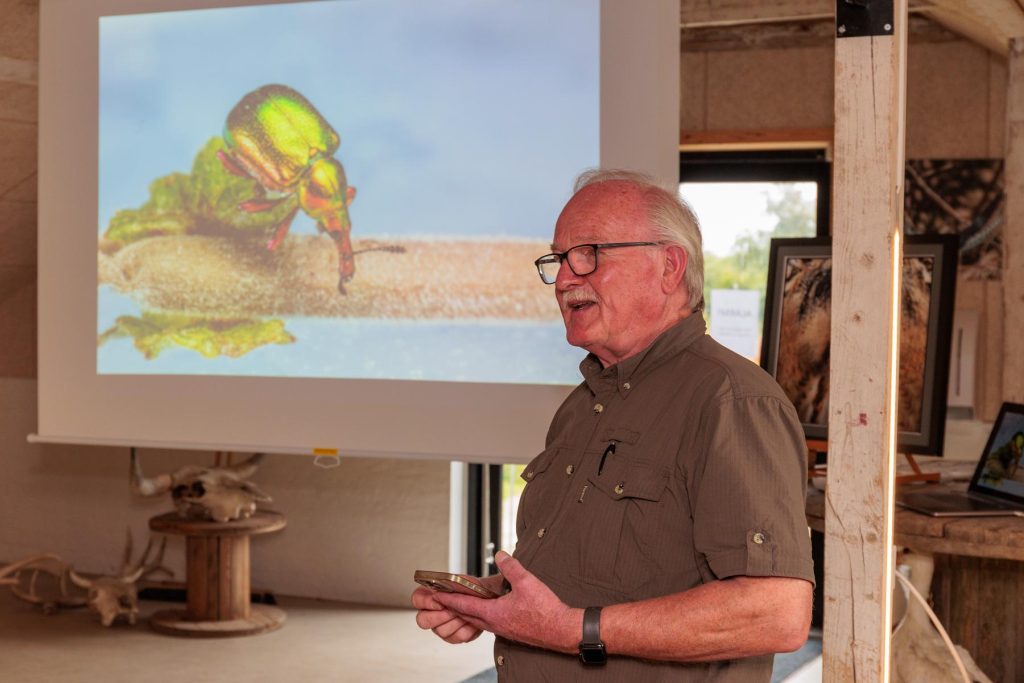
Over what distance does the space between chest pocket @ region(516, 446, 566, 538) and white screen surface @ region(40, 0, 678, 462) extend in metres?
1.85

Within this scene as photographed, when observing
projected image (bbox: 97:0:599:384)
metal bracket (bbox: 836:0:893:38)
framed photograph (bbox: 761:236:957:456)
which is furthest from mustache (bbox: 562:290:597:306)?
projected image (bbox: 97:0:599:384)

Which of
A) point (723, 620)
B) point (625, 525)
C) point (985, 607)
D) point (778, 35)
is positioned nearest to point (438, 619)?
point (625, 525)

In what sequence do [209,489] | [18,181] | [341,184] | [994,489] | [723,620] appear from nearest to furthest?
1. [723,620]
2. [994,489]
3. [341,184]
4. [209,489]
5. [18,181]

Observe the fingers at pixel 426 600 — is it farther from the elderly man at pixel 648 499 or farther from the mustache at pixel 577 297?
the mustache at pixel 577 297

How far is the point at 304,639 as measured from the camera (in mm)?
4875

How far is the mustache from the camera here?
1.74 m

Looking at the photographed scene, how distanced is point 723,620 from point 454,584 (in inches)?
16.1

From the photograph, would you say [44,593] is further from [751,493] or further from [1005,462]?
[751,493]

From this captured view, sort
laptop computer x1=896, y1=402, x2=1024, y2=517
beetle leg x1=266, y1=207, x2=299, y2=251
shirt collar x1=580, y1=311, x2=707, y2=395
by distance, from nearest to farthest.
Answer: shirt collar x1=580, y1=311, x2=707, y2=395 < laptop computer x1=896, y1=402, x2=1024, y2=517 < beetle leg x1=266, y1=207, x2=299, y2=251

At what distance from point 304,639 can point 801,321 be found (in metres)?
2.75

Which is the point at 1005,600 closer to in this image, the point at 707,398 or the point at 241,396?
the point at 707,398

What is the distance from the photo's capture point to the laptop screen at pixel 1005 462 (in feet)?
8.85

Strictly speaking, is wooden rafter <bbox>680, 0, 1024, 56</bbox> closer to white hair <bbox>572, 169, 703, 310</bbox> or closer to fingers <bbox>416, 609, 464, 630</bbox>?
white hair <bbox>572, 169, 703, 310</bbox>

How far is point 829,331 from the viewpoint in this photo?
2938 mm
